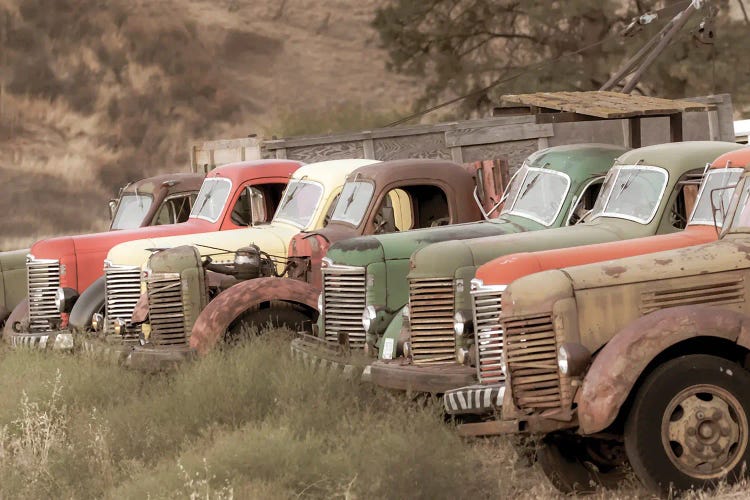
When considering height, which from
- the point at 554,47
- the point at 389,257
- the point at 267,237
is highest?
the point at 554,47

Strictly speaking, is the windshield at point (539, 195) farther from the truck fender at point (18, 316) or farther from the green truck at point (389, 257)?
the truck fender at point (18, 316)

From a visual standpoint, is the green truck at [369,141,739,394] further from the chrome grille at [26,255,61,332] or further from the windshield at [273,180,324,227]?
the chrome grille at [26,255,61,332]

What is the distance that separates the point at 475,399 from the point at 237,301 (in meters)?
3.51

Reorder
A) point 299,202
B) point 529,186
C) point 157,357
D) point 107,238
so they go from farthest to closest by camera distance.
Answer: point 107,238, point 299,202, point 157,357, point 529,186

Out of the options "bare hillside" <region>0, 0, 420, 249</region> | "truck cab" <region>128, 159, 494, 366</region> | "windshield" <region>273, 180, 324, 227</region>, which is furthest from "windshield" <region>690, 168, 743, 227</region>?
"bare hillside" <region>0, 0, 420, 249</region>

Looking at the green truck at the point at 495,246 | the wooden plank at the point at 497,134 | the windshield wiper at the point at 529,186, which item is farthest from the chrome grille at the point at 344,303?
the wooden plank at the point at 497,134

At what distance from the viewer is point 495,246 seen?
9.87 metres

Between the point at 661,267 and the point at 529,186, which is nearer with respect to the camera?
the point at 661,267

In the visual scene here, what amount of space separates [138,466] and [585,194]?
4285mm

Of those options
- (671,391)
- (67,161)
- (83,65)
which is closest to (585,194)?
(671,391)

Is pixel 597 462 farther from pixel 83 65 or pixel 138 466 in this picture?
pixel 83 65

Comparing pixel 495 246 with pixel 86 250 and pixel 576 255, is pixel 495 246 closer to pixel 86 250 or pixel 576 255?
pixel 576 255

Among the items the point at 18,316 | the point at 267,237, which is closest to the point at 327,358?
the point at 267,237

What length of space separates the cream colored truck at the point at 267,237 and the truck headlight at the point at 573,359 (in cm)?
569
